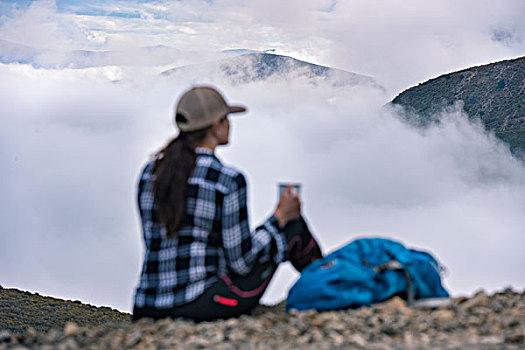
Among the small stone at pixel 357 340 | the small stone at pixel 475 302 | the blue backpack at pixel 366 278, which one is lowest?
the small stone at pixel 357 340

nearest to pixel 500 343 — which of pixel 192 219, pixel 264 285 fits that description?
pixel 264 285

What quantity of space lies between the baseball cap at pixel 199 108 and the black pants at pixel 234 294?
1.31 m

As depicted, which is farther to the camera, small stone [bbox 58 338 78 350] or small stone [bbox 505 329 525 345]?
small stone [bbox 58 338 78 350]

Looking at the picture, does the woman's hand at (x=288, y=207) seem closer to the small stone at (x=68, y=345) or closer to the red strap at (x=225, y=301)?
the red strap at (x=225, y=301)

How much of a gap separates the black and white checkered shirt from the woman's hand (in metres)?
0.28

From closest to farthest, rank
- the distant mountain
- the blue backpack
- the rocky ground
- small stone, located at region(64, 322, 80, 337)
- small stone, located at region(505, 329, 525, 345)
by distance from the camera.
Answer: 1. small stone, located at region(505, 329, 525, 345)
2. the rocky ground
3. small stone, located at region(64, 322, 80, 337)
4. the blue backpack
5. the distant mountain

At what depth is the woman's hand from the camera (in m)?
6.00

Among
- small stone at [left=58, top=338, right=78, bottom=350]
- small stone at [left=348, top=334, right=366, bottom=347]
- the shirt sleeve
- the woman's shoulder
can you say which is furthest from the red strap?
small stone at [left=58, top=338, right=78, bottom=350]

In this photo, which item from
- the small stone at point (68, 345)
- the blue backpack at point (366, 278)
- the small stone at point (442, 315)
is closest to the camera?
the small stone at point (68, 345)

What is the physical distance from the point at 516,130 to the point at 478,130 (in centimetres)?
1378

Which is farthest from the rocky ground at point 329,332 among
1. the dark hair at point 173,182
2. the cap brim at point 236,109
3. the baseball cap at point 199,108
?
the cap brim at point 236,109

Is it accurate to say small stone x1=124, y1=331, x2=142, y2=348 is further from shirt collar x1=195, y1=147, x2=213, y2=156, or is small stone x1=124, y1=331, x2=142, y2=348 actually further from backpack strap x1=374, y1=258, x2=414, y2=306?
backpack strap x1=374, y1=258, x2=414, y2=306

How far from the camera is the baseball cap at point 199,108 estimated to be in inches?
223

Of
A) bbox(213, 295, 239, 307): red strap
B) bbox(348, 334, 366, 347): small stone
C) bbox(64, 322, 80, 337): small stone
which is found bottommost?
bbox(348, 334, 366, 347): small stone
